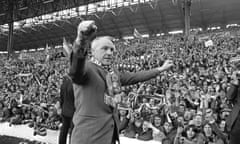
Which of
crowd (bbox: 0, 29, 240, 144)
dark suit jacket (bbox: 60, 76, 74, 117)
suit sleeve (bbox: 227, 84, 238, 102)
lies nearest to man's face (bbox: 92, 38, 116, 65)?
suit sleeve (bbox: 227, 84, 238, 102)

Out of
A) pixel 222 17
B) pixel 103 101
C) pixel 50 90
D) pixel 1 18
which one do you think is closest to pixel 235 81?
pixel 103 101

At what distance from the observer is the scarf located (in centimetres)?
157

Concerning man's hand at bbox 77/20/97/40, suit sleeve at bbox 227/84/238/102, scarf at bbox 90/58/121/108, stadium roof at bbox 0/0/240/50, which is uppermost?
stadium roof at bbox 0/0/240/50

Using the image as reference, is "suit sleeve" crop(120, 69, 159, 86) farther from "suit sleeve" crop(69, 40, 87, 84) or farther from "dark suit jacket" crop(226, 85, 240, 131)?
"dark suit jacket" crop(226, 85, 240, 131)

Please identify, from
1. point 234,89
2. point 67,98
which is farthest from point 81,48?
point 67,98

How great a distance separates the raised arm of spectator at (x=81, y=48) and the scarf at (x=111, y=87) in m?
0.24

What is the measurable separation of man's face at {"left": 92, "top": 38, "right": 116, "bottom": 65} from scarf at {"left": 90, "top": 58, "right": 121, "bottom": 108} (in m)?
0.03

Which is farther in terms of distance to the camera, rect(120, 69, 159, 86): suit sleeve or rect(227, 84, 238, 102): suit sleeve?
rect(227, 84, 238, 102): suit sleeve

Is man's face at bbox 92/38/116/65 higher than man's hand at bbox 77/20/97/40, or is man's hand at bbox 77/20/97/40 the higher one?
man's hand at bbox 77/20/97/40

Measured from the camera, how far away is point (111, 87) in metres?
1.60

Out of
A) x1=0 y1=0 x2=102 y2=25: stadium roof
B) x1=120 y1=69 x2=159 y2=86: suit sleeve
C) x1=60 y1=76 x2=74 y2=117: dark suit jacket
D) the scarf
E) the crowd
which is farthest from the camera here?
x1=0 y1=0 x2=102 y2=25: stadium roof

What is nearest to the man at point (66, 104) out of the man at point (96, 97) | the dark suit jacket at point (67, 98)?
the dark suit jacket at point (67, 98)

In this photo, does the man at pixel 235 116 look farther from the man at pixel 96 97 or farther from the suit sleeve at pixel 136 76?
the man at pixel 96 97

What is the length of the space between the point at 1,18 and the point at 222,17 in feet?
84.4
